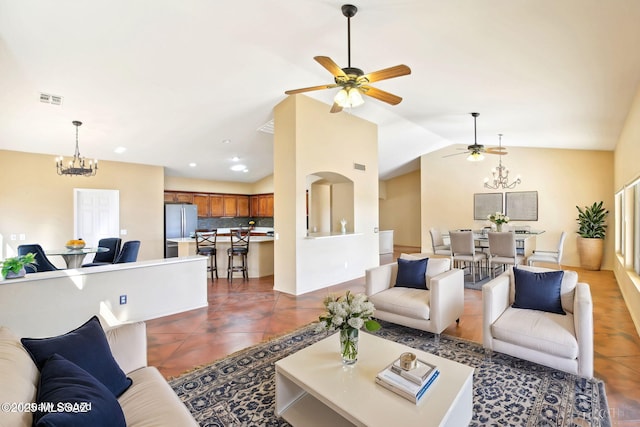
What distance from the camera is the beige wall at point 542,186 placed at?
6809mm

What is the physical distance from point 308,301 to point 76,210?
5.33 meters

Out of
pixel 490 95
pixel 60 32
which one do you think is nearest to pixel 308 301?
pixel 490 95

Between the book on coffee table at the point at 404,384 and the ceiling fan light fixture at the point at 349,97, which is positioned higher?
the ceiling fan light fixture at the point at 349,97

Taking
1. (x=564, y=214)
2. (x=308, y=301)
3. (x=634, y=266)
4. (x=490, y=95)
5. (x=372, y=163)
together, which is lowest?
(x=308, y=301)

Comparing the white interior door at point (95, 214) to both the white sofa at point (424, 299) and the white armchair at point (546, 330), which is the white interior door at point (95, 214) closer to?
the white sofa at point (424, 299)

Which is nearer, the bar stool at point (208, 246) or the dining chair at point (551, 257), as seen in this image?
the dining chair at point (551, 257)

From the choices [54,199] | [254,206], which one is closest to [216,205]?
[254,206]

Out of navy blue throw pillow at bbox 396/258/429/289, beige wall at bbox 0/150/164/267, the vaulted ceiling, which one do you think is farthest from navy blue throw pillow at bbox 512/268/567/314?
beige wall at bbox 0/150/164/267

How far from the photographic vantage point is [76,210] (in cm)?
610

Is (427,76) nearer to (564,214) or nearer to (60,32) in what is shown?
(60,32)

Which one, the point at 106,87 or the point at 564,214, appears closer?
the point at 106,87

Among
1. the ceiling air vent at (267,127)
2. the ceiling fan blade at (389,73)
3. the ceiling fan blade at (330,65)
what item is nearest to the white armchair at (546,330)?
the ceiling fan blade at (389,73)

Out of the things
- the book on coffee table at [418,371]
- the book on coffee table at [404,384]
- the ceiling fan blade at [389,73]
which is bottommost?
the book on coffee table at [404,384]

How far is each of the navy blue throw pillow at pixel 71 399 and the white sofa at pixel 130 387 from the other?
0.19 ft
